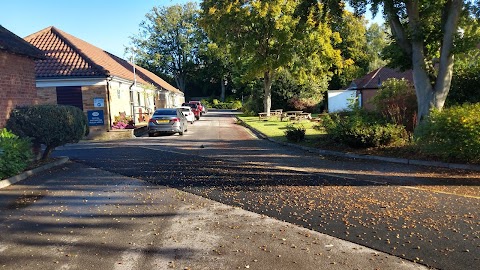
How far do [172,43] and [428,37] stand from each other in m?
71.0

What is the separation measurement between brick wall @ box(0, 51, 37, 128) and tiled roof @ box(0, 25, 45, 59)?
11.8 inches

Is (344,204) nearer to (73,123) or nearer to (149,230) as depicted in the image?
(149,230)

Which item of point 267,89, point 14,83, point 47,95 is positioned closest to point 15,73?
point 14,83

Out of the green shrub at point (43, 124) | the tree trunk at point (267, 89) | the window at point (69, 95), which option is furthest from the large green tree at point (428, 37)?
the tree trunk at point (267, 89)

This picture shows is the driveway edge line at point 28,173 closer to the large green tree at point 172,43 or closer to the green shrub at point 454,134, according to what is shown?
the green shrub at point 454,134

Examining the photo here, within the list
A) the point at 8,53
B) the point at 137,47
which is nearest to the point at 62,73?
the point at 8,53

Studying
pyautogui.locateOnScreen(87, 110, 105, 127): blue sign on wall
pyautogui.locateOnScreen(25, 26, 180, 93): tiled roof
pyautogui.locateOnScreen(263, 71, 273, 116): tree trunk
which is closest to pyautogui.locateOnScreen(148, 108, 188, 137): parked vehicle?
pyautogui.locateOnScreen(87, 110, 105, 127): blue sign on wall

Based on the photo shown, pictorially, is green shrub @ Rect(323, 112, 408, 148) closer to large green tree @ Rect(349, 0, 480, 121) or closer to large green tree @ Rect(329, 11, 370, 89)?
large green tree @ Rect(349, 0, 480, 121)

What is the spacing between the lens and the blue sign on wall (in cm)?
2044

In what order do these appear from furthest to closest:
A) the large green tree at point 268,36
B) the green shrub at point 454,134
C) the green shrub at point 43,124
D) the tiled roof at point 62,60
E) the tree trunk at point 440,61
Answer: the large green tree at point 268,36, the tiled roof at point 62,60, the tree trunk at point 440,61, the green shrub at point 43,124, the green shrub at point 454,134

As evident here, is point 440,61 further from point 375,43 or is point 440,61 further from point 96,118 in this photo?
→ point 375,43

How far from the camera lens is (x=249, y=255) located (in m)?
4.26

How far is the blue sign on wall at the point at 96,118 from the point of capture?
2044cm

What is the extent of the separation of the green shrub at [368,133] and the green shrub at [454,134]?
1586mm
